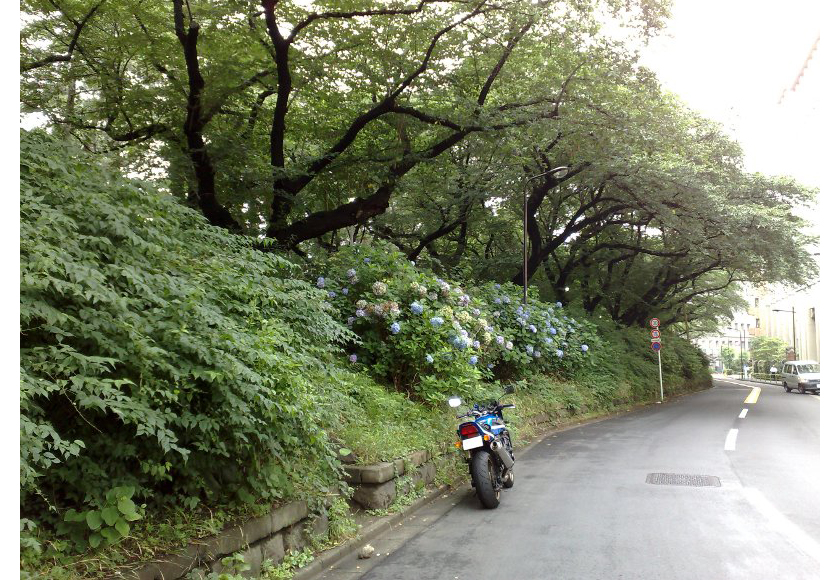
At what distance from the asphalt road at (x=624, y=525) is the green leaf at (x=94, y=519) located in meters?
2.02

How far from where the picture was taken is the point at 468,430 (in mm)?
7129

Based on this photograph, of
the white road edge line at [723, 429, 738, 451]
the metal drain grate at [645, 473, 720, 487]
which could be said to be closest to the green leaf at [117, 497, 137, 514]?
the metal drain grate at [645, 473, 720, 487]

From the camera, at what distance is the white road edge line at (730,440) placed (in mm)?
11130

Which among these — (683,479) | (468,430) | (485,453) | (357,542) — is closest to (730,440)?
(683,479)

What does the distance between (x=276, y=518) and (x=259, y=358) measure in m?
1.37

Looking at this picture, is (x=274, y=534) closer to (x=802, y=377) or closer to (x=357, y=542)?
(x=357, y=542)

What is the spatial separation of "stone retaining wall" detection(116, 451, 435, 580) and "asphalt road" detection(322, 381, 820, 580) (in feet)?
1.38

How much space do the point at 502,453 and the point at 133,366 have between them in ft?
15.5

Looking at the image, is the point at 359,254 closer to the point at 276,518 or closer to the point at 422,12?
the point at 422,12

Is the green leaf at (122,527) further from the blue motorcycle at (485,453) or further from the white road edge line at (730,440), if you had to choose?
the white road edge line at (730,440)

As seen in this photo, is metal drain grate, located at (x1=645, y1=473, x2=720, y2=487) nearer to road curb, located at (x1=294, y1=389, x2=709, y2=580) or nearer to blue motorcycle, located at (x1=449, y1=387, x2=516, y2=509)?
blue motorcycle, located at (x1=449, y1=387, x2=516, y2=509)

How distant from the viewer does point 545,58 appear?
14.2 meters

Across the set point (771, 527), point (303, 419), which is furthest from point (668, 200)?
point (303, 419)

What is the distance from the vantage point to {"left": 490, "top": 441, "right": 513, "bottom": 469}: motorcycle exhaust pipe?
7109 mm
